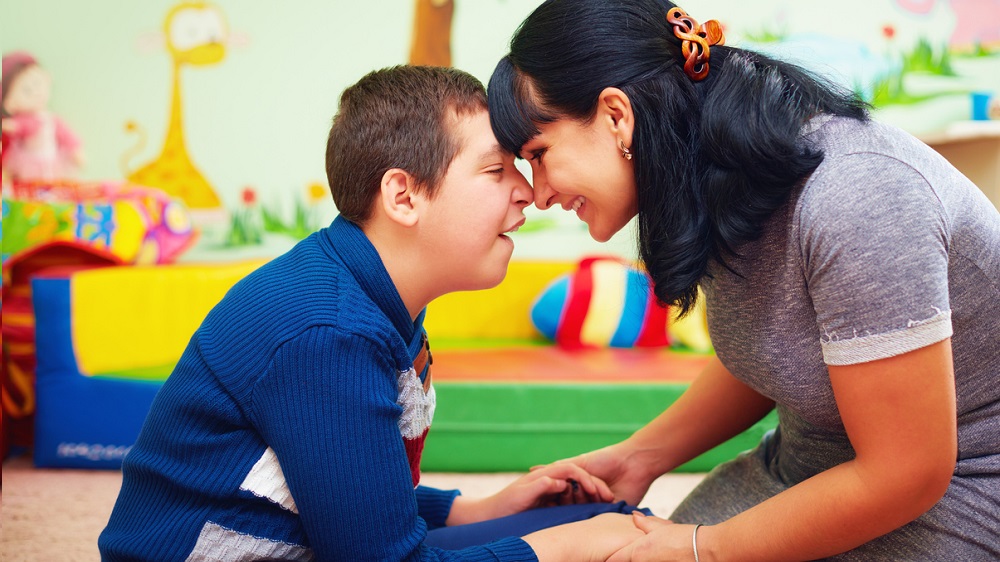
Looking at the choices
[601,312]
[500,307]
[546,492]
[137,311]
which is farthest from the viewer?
[500,307]

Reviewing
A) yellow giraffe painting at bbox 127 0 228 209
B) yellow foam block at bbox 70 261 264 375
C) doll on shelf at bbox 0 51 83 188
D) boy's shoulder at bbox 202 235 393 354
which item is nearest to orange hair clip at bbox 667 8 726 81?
boy's shoulder at bbox 202 235 393 354

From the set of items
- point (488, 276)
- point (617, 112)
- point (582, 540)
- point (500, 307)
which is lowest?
point (500, 307)

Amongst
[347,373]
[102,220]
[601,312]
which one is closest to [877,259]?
[347,373]

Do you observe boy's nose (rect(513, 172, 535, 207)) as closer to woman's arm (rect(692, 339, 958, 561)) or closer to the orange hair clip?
the orange hair clip

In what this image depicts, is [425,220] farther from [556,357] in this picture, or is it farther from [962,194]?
[556,357]

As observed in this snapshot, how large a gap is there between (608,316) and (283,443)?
1913mm

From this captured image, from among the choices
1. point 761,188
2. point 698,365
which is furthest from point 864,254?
point 698,365

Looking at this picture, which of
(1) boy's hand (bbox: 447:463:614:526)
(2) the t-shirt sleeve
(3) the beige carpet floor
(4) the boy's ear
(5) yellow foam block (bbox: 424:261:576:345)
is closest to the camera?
(2) the t-shirt sleeve

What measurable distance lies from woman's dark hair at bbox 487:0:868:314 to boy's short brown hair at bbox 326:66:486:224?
5.5 inches

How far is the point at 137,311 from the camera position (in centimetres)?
243

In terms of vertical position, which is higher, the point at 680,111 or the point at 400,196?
the point at 680,111

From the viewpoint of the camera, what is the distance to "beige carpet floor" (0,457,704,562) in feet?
5.77

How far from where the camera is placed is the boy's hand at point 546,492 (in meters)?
1.20

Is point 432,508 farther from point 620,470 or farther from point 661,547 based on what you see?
point 661,547
